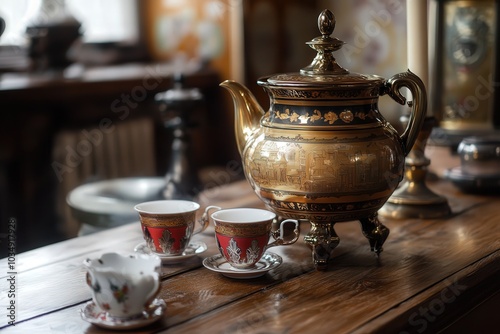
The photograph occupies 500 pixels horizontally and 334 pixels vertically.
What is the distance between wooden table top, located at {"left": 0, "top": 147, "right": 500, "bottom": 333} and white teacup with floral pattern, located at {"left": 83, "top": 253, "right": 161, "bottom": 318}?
0.11 ft

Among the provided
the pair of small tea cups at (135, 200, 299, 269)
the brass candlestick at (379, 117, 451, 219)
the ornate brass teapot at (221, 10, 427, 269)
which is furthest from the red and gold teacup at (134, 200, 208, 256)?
the brass candlestick at (379, 117, 451, 219)

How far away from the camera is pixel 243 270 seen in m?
1.08

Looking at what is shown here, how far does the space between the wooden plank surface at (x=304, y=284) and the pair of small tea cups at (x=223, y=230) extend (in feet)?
0.12

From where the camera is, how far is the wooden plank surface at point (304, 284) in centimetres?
93

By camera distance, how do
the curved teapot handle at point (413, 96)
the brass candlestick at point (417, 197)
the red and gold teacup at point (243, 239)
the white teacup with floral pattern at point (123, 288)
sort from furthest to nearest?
1. the brass candlestick at point (417, 197)
2. the curved teapot handle at point (413, 96)
3. the red and gold teacup at point (243, 239)
4. the white teacup with floral pattern at point (123, 288)

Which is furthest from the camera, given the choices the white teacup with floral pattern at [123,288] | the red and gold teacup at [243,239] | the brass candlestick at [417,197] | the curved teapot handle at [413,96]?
the brass candlestick at [417,197]

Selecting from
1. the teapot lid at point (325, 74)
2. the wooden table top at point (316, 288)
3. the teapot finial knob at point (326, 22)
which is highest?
the teapot finial knob at point (326, 22)

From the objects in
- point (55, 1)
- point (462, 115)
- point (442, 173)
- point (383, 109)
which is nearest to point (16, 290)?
point (442, 173)

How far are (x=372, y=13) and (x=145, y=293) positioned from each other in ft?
8.52

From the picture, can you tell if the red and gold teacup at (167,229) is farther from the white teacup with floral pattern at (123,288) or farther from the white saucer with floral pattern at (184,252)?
the white teacup with floral pattern at (123,288)

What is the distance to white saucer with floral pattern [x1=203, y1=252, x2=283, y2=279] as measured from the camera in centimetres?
108

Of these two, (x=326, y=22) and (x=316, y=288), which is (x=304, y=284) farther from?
(x=326, y=22)

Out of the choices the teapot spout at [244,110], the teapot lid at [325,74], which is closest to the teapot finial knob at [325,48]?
the teapot lid at [325,74]

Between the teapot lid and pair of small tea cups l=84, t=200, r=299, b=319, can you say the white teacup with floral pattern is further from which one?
the teapot lid
